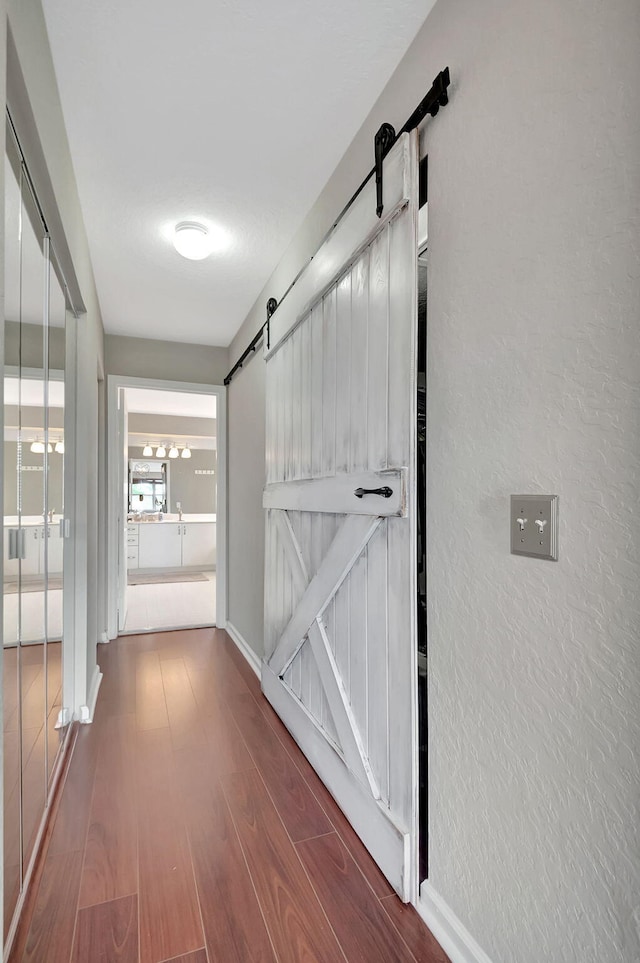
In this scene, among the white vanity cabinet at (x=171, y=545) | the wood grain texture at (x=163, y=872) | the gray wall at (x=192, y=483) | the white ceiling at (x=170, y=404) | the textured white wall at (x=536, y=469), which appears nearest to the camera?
the textured white wall at (x=536, y=469)

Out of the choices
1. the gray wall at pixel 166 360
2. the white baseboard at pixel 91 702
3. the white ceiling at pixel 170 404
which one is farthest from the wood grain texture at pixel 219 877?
the white ceiling at pixel 170 404

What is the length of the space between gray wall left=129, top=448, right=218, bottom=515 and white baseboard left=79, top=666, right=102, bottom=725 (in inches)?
235

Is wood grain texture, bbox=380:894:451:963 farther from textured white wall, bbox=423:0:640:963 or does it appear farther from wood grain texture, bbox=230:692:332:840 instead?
wood grain texture, bbox=230:692:332:840

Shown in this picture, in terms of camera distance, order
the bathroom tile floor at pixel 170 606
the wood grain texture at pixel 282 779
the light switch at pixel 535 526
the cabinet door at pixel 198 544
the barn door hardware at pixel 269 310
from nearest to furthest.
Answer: the light switch at pixel 535 526, the wood grain texture at pixel 282 779, the barn door hardware at pixel 269 310, the bathroom tile floor at pixel 170 606, the cabinet door at pixel 198 544

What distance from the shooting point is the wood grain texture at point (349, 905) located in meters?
1.23

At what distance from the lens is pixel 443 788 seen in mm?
1271

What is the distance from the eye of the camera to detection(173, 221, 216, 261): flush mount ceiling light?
7.81 ft

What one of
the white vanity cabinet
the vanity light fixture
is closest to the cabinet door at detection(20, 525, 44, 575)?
the vanity light fixture

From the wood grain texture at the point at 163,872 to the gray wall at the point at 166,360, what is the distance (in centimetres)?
294

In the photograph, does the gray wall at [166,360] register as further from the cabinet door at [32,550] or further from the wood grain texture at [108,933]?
the wood grain texture at [108,933]

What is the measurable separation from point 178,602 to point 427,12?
5.00 m

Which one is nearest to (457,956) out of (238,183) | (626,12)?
(626,12)

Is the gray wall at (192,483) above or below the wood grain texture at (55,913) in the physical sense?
above

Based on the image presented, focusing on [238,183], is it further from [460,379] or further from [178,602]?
[178,602]
